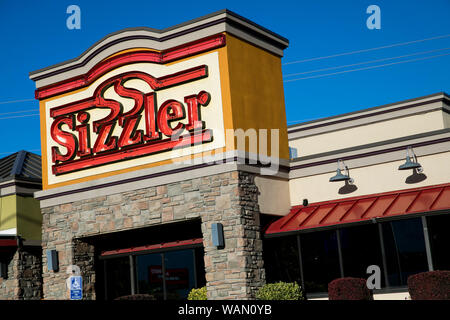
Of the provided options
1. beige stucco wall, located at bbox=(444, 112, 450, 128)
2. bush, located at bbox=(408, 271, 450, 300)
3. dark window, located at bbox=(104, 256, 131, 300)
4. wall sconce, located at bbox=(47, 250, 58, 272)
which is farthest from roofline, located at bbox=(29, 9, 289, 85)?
beige stucco wall, located at bbox=(444, 112, 450, 128)

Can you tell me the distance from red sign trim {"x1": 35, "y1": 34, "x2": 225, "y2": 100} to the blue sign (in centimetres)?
717

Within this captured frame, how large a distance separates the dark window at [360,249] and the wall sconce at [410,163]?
2.05m

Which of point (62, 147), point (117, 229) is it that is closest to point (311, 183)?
point (117, 229)

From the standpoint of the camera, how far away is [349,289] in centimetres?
1720

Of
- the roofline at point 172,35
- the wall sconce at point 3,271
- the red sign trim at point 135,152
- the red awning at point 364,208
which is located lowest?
the wall sconce at point 3,271

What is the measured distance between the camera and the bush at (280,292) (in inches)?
747

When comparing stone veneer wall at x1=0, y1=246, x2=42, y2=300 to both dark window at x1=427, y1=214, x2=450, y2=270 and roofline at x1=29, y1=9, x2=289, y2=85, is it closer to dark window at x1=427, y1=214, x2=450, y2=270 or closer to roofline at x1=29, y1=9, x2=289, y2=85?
roofline at x1=29, y1=9, x2=289, y2=85

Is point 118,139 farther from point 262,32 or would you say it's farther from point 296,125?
point 296,125

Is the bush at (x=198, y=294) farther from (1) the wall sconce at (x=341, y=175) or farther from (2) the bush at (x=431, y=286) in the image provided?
(2) the bush at (x=431, y=286)

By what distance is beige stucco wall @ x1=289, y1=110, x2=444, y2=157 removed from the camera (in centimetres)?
3030

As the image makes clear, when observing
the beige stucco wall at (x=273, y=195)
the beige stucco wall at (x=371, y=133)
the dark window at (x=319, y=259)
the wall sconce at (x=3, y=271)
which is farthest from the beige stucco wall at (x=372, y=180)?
the wall sconce at (x=3, y=271)

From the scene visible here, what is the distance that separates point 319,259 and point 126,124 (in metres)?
8.25

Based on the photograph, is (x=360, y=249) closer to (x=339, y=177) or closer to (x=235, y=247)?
(x=339, y=177)

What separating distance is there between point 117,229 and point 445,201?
1098 cm
